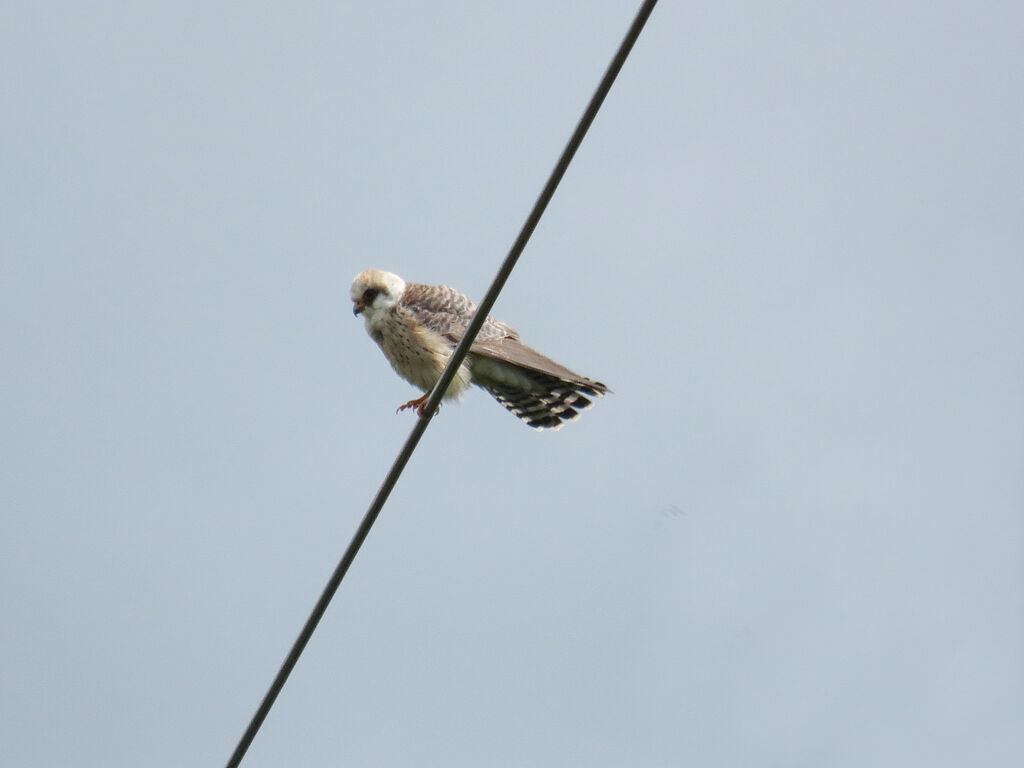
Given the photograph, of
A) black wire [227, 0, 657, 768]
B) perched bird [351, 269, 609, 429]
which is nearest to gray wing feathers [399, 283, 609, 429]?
perched bird [351, 269, 609, 429]

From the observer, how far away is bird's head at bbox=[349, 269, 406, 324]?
24.1 ft

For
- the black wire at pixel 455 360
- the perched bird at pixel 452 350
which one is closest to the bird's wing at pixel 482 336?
the perched bird at pixel 452 350

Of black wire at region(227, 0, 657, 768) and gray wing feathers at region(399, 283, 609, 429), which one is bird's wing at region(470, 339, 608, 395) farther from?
black wire at region(227, 0, 657, 768)

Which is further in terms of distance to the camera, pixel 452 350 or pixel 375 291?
pixel 375 291

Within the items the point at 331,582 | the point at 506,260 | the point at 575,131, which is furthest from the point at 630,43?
the point at 331,582

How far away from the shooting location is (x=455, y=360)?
3775mm

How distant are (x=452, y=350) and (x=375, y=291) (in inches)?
30.9

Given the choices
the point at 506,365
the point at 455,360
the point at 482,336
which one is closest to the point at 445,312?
the point at 482,336

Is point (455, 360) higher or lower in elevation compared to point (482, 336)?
lower

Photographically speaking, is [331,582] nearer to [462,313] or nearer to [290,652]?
[290,652]

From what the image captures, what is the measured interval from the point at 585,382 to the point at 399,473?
2.89 meters

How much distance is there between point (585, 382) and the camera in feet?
21.6

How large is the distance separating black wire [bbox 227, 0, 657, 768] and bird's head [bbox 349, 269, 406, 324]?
3.54 metres

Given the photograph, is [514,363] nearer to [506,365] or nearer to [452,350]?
[506,365]
